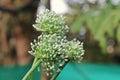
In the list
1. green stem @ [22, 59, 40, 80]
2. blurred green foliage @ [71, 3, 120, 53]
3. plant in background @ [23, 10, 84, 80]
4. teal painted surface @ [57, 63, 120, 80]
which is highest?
plant in background @ [23, 10, 84, 80]

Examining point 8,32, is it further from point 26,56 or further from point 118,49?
point 118,49

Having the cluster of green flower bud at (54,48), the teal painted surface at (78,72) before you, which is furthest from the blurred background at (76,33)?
the cluster of green flower bud at (54,48)

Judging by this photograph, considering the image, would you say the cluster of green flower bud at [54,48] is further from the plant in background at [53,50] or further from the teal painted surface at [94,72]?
the teal painted surface at [94,72]

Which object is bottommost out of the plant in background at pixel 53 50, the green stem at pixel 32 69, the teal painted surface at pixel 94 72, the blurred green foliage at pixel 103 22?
the teal painted surface at pixel 94 72

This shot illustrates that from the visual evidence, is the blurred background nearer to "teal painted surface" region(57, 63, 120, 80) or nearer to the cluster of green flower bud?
"teal painted surface" region(57, 63, 120, 80)

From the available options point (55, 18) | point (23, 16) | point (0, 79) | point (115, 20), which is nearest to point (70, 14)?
point (23, 16)

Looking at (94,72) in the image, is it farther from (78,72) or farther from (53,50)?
(53,50)

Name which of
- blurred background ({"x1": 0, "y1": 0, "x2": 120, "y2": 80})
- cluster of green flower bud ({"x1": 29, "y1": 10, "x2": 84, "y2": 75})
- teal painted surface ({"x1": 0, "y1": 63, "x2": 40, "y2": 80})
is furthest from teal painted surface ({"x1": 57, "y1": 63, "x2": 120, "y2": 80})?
cluster of green flower bud ({"x1": 29, "y1": 10, "x2": 84, "y2": 75})
